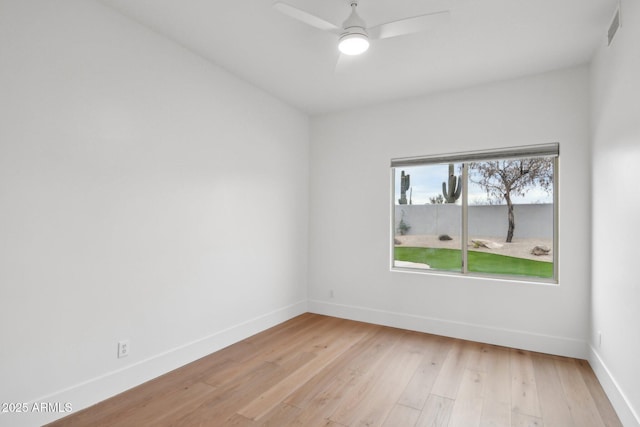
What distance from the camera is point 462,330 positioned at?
3.57 meters

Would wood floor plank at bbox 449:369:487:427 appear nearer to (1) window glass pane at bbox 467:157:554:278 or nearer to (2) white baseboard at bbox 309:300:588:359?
(2) white baseboard at bbox 309:300:588:359

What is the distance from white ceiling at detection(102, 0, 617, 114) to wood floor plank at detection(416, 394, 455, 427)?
9.15ft

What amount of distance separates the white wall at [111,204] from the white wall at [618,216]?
3.13m

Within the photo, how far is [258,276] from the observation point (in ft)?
12.2

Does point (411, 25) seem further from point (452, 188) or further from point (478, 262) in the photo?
point (478, 262)

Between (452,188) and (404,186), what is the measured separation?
1.88ft

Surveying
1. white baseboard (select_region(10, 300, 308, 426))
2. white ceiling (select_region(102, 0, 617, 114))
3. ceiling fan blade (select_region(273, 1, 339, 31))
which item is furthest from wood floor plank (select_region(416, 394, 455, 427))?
white ceiling (select_region(102, 0, 617, 114))

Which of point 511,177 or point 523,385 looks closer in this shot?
point 523,385

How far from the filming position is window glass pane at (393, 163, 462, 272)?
150 inches

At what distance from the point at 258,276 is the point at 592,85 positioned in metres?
3.80

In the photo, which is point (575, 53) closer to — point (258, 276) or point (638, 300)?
point (638, 300)

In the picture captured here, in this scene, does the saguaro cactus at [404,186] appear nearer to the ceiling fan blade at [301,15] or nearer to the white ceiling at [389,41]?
the white ceiling at [389,41]

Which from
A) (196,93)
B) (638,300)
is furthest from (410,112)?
(638,300)

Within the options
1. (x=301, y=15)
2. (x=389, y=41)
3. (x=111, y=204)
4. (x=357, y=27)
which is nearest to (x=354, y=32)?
(x=357, y=27)
